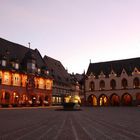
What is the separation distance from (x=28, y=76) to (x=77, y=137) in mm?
59225

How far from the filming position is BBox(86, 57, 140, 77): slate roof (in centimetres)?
7656

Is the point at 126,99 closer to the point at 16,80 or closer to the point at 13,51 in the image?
the point at 16,80

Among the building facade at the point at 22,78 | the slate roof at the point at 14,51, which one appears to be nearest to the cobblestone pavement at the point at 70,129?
the building facade at the point at 22,78

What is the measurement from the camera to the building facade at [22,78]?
202 feet

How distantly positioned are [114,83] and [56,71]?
69.8 ft

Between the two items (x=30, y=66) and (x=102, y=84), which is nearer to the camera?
(x=30, y=66)

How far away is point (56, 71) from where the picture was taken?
3465 inches

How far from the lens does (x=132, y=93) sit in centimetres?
7325

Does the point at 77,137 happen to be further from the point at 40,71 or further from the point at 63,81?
the point at 63,81

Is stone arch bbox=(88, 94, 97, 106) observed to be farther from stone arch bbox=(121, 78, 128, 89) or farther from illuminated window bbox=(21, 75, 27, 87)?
illuminated window bbox=(21, 75, 27, 87)

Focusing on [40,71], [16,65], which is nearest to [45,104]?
[40,71]

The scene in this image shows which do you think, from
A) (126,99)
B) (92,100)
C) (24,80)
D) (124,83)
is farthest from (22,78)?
(126,99)

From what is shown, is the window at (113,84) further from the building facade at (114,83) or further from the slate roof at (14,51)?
the slate roof at (14,51)

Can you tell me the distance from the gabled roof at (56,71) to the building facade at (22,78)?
14.4ft
